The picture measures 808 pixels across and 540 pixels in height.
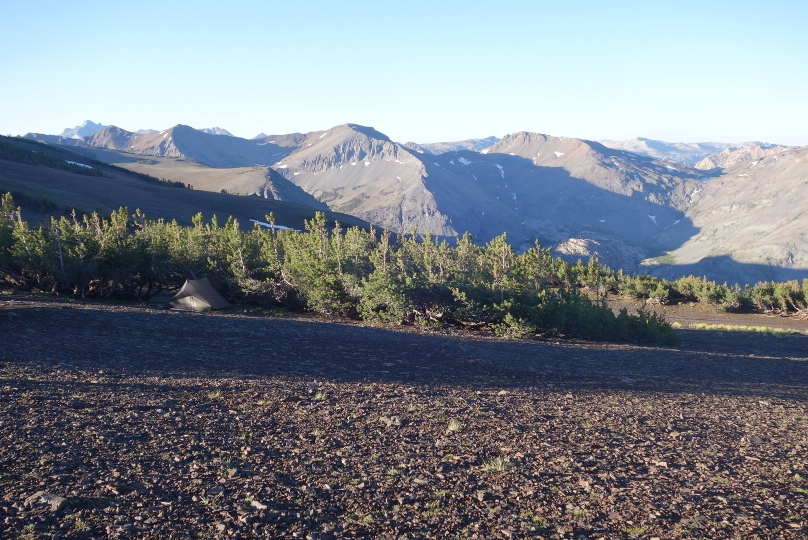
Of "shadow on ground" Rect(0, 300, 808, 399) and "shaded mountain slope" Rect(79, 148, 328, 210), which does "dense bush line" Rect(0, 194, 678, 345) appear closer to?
"shadow on ground" Rect(0, 300, 808, 399)

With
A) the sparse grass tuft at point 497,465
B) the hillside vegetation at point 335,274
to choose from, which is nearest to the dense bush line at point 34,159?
the hillside vegetation at point 335,274

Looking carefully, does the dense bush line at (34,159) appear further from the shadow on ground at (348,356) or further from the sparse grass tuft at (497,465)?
the sparse grass tuft at (497,465)

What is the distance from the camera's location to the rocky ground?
4.82 meters

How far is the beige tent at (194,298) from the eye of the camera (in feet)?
Result: 62.0

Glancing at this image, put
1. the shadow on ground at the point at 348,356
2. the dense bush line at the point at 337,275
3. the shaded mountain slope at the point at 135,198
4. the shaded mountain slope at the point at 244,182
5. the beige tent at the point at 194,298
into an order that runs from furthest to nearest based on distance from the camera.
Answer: the shaded mountain slope at the point at 244,182 < the shaded mountain slope at the point at 135,198 < the beige tent at the point at 194,298 < the dense bush line at the point at 337,275 < the shadow on ground at the point at 348,356

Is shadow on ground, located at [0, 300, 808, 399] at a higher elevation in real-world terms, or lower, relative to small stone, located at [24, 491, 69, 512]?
lower

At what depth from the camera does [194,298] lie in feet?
62.1

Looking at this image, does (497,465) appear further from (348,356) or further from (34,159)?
(34,159)

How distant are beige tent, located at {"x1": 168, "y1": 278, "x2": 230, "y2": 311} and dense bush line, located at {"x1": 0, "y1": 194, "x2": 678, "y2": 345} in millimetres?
1322

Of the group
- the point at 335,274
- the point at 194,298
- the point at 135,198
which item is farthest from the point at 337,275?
the point at 135,198

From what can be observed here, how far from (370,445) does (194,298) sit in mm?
13855

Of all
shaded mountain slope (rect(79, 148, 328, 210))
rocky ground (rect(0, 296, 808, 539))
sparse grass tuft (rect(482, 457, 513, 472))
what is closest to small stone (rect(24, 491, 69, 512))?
rocky ground (rect(0, 296, 808, 539))

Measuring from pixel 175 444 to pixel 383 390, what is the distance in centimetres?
356

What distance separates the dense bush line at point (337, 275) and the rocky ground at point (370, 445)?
214 inches
